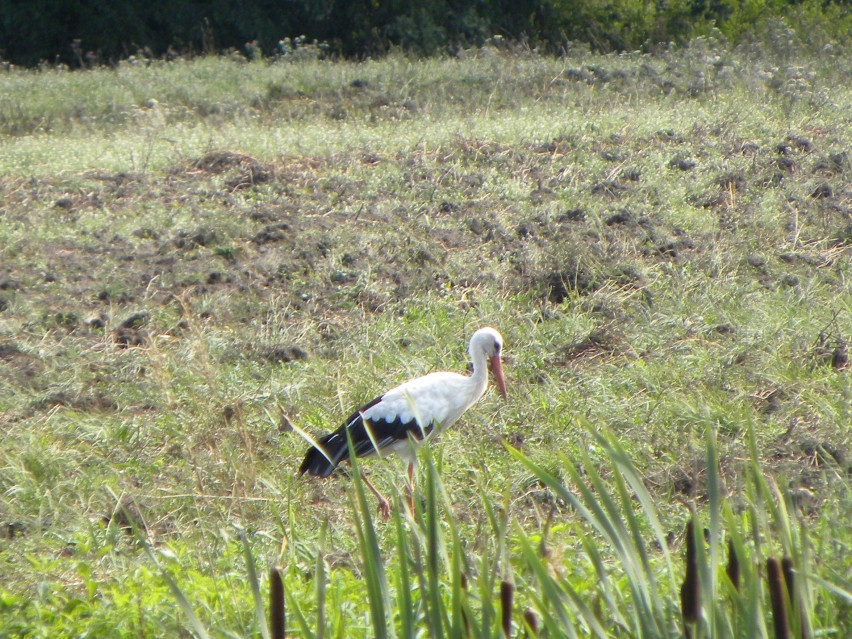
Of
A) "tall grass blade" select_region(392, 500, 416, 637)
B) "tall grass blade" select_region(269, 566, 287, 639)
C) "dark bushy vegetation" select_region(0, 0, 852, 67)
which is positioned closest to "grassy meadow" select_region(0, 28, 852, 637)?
"tall grass blade" select_region(392, 500, 416, 637)

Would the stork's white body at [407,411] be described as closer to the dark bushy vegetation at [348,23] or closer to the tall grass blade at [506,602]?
the tall grass blade at [506,602]

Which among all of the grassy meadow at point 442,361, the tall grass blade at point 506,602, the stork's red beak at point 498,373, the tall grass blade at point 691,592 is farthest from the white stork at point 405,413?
the tall grass blade at point 691,592

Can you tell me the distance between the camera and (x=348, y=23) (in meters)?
24.8

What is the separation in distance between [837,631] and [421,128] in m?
10.2

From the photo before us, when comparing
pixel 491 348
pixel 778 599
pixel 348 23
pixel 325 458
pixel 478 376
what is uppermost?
pixel 348 23

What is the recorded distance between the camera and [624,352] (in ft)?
21.9

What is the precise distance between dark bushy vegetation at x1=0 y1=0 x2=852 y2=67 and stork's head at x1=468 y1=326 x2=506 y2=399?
1737 cm

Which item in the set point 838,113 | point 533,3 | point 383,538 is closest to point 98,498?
point 383,538

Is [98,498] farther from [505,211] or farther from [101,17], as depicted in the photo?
[101,17]

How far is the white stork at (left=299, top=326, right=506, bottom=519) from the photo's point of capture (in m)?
5.23

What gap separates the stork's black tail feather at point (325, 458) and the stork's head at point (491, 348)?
1.01m

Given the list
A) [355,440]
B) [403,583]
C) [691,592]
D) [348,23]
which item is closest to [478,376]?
[355,440]

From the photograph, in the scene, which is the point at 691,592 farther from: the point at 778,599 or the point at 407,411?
the point at 407,411

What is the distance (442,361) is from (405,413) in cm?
145
